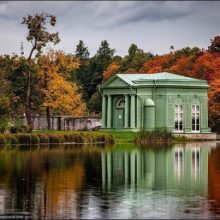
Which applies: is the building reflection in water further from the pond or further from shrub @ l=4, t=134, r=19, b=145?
shrub @ l=4, t=134, r=19, b=145

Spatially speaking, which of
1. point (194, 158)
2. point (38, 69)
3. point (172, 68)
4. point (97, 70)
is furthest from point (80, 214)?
point (97, 70)

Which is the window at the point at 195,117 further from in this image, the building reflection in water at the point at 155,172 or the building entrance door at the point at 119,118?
the building reflection in water at the point at 155,172

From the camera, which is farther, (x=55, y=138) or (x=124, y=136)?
(x=124, y=136)

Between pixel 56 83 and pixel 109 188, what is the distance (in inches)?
2104

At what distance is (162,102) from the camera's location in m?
76.0

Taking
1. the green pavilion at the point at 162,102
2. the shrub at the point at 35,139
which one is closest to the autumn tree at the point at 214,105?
the green pavilion at the point at 162,102

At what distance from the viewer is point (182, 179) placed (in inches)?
1176

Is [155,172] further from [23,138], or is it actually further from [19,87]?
[19,87]

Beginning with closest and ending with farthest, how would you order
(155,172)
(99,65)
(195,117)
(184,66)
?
(155,172) < (195,117) < (184,66) < (99,65)

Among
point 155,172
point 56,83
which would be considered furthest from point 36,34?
point 155,172

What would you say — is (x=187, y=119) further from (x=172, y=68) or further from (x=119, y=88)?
(x=172, y=68)

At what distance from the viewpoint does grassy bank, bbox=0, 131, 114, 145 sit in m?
59.3

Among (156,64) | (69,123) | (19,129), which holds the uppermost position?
(156,64)

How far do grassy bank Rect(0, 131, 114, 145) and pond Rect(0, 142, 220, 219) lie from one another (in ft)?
58.9
